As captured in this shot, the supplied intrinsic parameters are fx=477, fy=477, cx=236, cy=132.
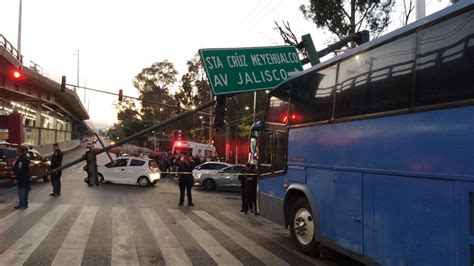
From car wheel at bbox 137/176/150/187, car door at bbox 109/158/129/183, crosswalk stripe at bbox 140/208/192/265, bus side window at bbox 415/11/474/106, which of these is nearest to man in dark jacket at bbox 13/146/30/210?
crosswalk stripe at bbox 140/208/192/265

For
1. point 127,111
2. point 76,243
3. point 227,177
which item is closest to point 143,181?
point 227,177

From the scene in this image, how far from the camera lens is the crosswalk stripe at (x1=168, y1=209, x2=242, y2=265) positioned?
25.7 ft

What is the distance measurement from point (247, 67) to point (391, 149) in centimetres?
682

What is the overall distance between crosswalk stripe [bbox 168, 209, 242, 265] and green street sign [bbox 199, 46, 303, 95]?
3291 mm

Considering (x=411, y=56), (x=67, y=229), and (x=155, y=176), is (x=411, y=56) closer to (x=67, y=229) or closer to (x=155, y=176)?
(x=67, y=229)

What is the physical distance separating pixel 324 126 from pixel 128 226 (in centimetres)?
578

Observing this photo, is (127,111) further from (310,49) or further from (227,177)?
(310,49)

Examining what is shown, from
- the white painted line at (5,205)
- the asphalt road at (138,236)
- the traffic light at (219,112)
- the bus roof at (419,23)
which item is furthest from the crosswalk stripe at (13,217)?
the bus roof at (419,23)

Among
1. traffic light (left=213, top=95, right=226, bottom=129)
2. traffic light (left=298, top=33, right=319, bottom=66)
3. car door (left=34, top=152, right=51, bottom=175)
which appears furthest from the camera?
car door (left=34, top=152, right=51, bottom=175)

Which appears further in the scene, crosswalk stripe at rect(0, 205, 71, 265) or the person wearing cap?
the person wearing cap

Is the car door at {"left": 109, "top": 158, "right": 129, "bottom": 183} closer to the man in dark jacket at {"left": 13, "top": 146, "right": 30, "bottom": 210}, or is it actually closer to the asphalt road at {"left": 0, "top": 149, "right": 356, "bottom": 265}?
the asphalt road at {"left": 0, "top": 149, "right": 356, "bottom": 265}

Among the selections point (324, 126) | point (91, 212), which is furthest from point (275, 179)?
point (91, 212)

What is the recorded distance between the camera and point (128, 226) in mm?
11219

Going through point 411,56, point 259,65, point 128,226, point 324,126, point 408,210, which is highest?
point 259,65
